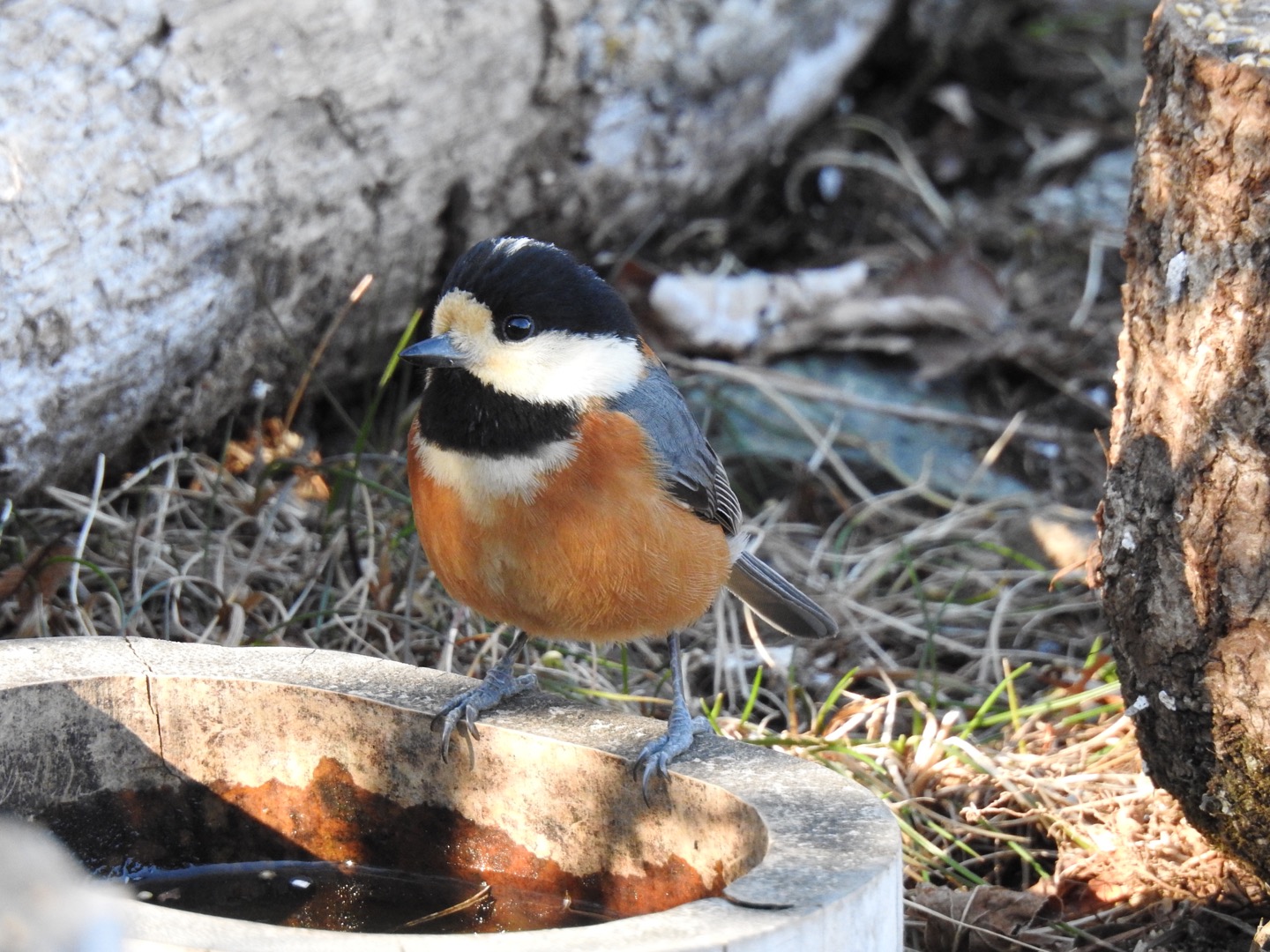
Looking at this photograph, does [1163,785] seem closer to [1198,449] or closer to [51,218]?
[1198,449]

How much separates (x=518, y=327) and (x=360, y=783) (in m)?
0.94

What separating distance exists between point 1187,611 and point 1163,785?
1.54ft

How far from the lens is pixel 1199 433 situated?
2.67m

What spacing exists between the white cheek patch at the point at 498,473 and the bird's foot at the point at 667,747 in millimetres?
545

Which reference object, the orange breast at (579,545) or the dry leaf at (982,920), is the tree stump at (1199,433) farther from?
the orange breast at (579,545)

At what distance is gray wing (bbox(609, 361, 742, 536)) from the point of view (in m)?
3.10

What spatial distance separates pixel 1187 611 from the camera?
274 cm

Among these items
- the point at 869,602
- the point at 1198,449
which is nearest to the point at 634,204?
the point at 869,602

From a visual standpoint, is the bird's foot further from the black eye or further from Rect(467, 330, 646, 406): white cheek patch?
the black eye

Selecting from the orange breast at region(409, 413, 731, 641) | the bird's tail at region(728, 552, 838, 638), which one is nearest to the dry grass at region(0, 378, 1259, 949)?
the bird's tail at region(728, 552, 838, 638)

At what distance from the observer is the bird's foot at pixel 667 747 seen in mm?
2494

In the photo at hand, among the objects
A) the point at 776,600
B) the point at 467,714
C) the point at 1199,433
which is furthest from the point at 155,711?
the point at 1199,433

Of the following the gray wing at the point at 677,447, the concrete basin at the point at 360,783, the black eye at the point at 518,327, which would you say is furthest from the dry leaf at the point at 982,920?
the black eye at the point at 518,327

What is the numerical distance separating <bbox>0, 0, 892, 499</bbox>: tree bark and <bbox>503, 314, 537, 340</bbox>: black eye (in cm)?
140
